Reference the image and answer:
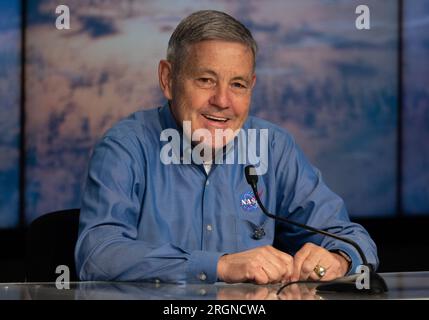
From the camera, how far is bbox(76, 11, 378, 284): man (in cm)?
218

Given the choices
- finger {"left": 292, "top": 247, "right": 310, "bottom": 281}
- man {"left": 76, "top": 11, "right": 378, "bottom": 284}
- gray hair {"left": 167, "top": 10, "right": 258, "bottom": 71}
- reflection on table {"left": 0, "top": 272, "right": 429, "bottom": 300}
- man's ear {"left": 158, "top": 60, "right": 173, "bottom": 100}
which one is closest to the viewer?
reflection on table {"left": 0, "top": 272, "right": 429, "bottom": 300}

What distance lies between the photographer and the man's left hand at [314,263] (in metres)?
2.08

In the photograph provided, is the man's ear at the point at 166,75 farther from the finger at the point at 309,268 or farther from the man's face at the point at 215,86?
the finger at the point at 309,268

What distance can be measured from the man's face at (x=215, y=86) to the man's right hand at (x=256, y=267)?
450 mm

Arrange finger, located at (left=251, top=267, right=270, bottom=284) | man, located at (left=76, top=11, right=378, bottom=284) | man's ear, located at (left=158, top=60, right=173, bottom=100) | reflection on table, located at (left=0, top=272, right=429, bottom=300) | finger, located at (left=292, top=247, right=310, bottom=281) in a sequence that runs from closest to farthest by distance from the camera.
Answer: reflection on table, located at (left=0, top=272, right=429, bottom=300) < finger, located at (left=251, top=267, right=270, bottom=284) < finger, located at (left=292, top=247, right=310, bottom=281) < man, located at (left=76, top=11, right=378, bottom=284) < man's ear, located at (left=158, top=60, right=173, bottom=100)

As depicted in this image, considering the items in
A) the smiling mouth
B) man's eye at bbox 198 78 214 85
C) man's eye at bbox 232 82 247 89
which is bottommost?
the smiling mouth

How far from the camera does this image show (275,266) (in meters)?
1.98

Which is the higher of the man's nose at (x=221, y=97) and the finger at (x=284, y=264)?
the man's nose at (x=221, y=97)

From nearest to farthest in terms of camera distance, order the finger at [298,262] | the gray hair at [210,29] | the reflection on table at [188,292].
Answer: the reflection on table at [188,292]
the finger at [298,262]
the gray hair at [210,29]

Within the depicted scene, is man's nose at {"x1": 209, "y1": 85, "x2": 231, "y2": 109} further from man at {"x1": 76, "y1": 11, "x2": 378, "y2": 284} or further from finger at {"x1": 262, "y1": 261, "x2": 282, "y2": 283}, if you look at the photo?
finger at {"x1": 262, "y1": 261, "x2": 282, "y2": 283}

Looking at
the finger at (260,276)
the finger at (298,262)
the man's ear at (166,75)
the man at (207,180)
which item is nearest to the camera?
the finger at (260,276)

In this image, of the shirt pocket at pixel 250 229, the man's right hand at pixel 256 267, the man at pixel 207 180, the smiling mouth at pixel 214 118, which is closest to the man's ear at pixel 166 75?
the man at pixel 207 180

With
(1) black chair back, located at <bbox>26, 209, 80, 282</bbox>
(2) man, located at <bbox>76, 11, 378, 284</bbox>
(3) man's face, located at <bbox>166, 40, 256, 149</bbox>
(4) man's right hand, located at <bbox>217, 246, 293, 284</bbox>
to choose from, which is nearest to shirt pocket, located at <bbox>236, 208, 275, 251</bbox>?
(2) man, located at <bbox>76, 11, 378, 284</bbox>
